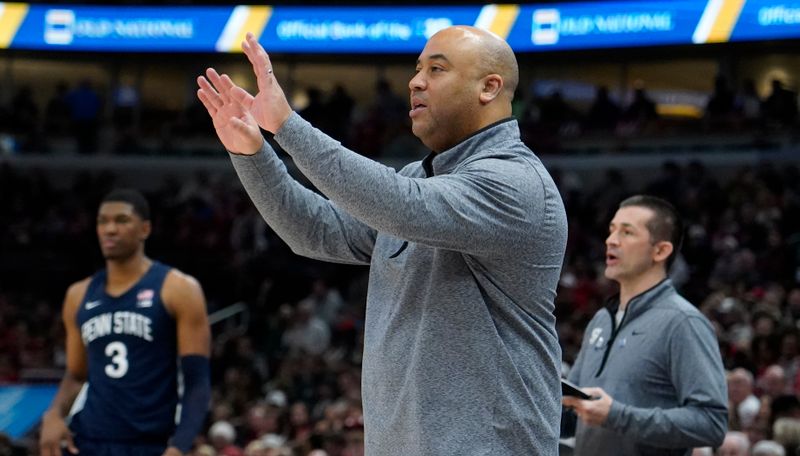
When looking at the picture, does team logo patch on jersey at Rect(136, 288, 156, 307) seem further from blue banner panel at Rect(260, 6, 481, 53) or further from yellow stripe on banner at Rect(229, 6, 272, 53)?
yellow stripe on banner at Rect(229, 6, 272, 53)

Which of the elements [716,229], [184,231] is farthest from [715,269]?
[184,231]

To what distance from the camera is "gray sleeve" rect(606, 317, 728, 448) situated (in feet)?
13.8

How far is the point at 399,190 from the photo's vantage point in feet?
8.43

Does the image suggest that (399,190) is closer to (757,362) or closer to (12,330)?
(757,362)

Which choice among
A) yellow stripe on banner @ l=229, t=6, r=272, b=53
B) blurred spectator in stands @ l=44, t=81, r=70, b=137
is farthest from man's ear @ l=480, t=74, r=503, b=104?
blurred spectator in stands @ l=44, t=81, r=70, b=137

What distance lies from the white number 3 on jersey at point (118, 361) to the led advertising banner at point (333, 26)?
41.9 feet

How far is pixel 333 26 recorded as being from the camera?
19.0 meters

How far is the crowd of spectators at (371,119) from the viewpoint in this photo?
17453 mm

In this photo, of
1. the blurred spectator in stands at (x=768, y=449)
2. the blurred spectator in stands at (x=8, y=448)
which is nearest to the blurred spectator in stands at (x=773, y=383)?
the blurred spectator in stands at (x=768, y=449)

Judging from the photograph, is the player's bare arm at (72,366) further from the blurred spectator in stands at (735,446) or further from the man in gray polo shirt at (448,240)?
the blurred spectator in stands at (735,446)

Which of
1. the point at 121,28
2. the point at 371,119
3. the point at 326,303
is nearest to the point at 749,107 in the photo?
the point at 371,119

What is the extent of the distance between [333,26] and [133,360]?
14260 millimetres

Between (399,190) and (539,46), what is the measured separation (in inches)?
606

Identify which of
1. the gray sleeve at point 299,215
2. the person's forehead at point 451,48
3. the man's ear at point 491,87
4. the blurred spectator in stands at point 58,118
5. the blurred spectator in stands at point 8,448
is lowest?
the blurred spectator in stands at point 8,448
